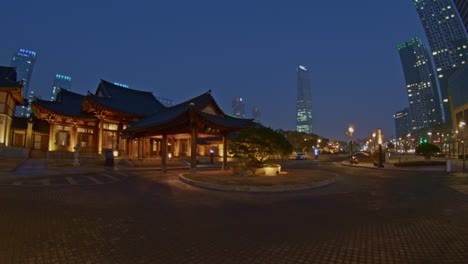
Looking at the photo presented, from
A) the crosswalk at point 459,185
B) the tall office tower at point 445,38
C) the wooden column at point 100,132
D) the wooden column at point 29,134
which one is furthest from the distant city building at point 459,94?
the tall office tower at point 445,38

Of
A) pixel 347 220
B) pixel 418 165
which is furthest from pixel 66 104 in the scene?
pixel 418 165

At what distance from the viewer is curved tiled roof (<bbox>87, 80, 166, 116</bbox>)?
38.0 m

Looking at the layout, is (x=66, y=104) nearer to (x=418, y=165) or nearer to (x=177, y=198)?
(x=177, y=198)

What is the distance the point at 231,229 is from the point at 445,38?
665 ft

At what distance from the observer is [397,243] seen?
5.26 meters

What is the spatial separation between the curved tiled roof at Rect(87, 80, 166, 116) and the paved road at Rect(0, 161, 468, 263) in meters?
29.6

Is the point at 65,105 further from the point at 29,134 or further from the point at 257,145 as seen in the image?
the point at 257,145

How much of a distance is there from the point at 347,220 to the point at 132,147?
36.5 meters

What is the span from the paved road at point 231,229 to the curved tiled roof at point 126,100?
1164 inches

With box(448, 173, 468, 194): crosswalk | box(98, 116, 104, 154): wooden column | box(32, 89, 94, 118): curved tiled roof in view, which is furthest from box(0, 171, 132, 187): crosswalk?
box(32, 89, 94, 118): curved tiled roof

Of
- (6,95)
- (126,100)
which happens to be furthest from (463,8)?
(6,95)

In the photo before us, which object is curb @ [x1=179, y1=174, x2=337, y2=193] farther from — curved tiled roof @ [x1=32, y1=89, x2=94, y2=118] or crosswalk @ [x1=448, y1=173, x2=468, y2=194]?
curved tiled roof @ [x1=32, y1=89, x2=94, y2=118]

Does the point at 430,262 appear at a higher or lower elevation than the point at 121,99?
lower

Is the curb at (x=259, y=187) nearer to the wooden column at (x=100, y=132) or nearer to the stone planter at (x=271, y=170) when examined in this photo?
the stone planter at (x=271, y=170)
